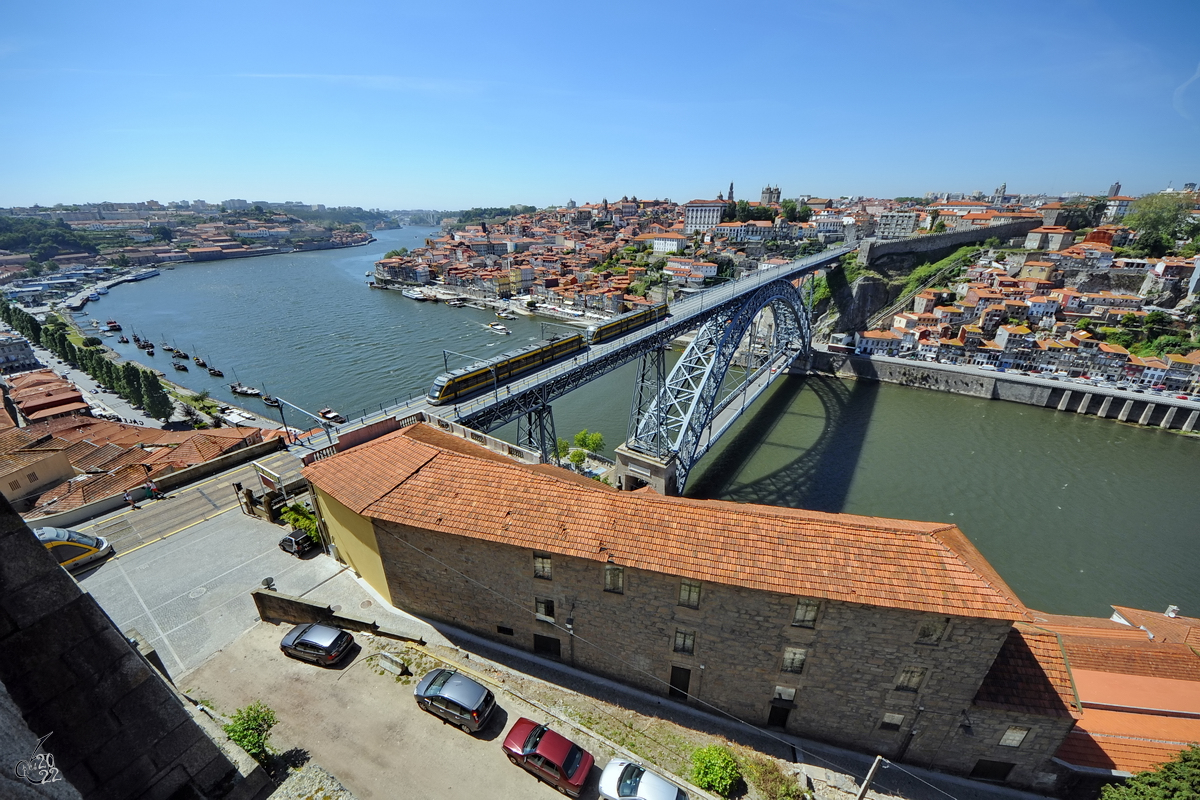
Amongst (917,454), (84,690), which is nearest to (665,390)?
(917,454)

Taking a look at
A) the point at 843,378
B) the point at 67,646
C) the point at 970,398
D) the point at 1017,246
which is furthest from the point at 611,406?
the point at 1017,246

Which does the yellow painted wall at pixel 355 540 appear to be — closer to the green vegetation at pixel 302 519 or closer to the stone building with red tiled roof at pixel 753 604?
the stone building with red tiled roof at pixel 753 604

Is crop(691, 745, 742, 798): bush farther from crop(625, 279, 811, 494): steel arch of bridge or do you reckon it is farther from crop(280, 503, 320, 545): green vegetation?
crop(625, 279, 811, 494): steel arch of bridge

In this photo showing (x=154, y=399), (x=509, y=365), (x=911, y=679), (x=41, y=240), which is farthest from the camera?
(x=41, y=240)

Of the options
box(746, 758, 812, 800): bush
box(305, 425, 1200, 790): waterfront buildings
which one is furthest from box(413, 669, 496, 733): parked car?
box(746, 758, 812, 800): bush

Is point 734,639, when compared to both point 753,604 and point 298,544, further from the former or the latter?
point 298,544

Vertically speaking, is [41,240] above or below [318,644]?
above
